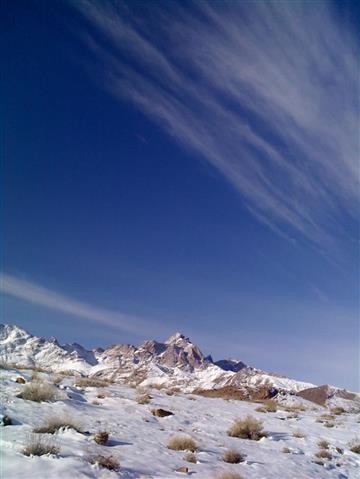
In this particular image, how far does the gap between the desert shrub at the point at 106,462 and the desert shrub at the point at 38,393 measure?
5364mm

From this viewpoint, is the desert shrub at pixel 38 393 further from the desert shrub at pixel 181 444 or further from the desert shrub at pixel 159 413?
the desert shrub at pixel 181 444

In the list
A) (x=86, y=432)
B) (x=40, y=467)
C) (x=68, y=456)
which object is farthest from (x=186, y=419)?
(x=40, y=467)

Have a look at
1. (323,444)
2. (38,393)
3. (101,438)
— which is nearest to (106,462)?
(101,438)

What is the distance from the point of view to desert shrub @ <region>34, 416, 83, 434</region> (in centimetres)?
979

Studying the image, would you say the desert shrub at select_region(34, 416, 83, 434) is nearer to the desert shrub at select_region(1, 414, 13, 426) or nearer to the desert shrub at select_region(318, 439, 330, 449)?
the desert shrub at select_region(1, 414, 13, 426)

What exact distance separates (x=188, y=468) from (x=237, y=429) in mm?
6472

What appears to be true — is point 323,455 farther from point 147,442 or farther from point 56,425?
point 56,425

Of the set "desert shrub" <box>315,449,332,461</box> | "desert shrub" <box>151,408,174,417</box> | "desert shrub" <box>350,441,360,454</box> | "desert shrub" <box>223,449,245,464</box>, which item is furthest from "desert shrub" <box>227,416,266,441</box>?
"desert shrub" <box>223,449,245,464</box>

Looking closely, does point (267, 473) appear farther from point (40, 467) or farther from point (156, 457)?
point (40, 467)

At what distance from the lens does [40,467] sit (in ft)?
23.6

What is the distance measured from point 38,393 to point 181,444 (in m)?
4.95

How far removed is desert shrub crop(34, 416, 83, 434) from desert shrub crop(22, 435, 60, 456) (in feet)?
4.93

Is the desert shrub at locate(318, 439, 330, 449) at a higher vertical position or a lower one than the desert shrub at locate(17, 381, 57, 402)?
lower

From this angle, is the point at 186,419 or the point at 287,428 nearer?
the point at 186,419
